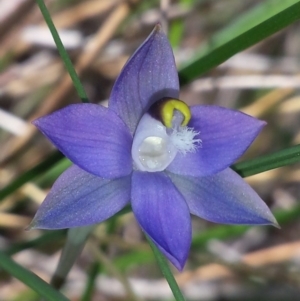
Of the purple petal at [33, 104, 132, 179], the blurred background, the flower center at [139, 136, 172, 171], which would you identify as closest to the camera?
the purple petal at [33, 104, 132, 179]

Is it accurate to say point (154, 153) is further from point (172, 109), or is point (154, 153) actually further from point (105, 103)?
point (105, 103)

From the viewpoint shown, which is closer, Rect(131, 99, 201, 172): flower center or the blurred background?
Rect(131, 99, 201, 172): flower center

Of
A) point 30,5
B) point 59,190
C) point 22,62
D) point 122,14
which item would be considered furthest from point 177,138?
point 22,62

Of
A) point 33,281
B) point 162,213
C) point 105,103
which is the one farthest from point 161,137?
point 105,103

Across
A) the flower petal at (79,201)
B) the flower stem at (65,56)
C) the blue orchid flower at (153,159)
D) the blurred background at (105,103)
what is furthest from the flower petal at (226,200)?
the blurred background at (105,103)

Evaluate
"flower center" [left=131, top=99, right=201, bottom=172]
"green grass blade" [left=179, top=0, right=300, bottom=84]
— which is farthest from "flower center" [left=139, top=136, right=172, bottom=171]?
"green grass blade" [left=179, top=0, right=300, bottom=84]

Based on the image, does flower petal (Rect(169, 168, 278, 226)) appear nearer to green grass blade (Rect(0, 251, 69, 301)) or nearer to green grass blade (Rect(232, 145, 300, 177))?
green grass blade (Rect(232, 145, 300, 177))
